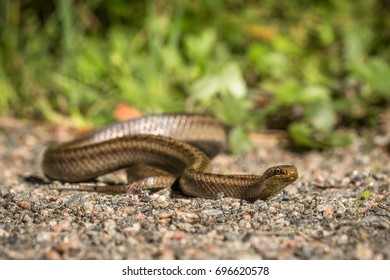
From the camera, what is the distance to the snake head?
5.38m

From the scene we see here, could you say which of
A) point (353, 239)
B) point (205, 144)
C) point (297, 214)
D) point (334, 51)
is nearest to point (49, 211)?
point (297, 214)

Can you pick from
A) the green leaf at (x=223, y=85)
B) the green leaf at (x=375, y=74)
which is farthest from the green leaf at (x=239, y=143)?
the green leaf at (x=375, y=74)

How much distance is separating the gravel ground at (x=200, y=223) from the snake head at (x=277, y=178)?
11 centimetres

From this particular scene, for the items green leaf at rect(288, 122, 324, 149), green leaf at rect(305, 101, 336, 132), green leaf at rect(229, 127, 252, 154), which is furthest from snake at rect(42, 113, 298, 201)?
green leaf at rect(305, 101, 336, 132)

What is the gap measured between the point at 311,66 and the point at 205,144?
287cm

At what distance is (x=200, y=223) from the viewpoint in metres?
4.88

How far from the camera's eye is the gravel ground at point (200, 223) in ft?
14.2

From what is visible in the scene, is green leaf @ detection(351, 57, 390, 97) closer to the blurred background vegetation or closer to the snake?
the blurred background vegetation

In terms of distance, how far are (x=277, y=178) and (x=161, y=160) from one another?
69.3 inches

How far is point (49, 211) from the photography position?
5.22 metres

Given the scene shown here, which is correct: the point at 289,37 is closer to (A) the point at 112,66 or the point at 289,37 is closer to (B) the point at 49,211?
(A) the point at 112,66

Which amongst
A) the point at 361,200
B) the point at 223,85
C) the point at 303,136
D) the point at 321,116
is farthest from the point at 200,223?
the point at 223,85

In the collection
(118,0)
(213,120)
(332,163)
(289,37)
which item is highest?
(118,0)

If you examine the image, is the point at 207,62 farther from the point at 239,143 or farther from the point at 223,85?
the point at 239,143
